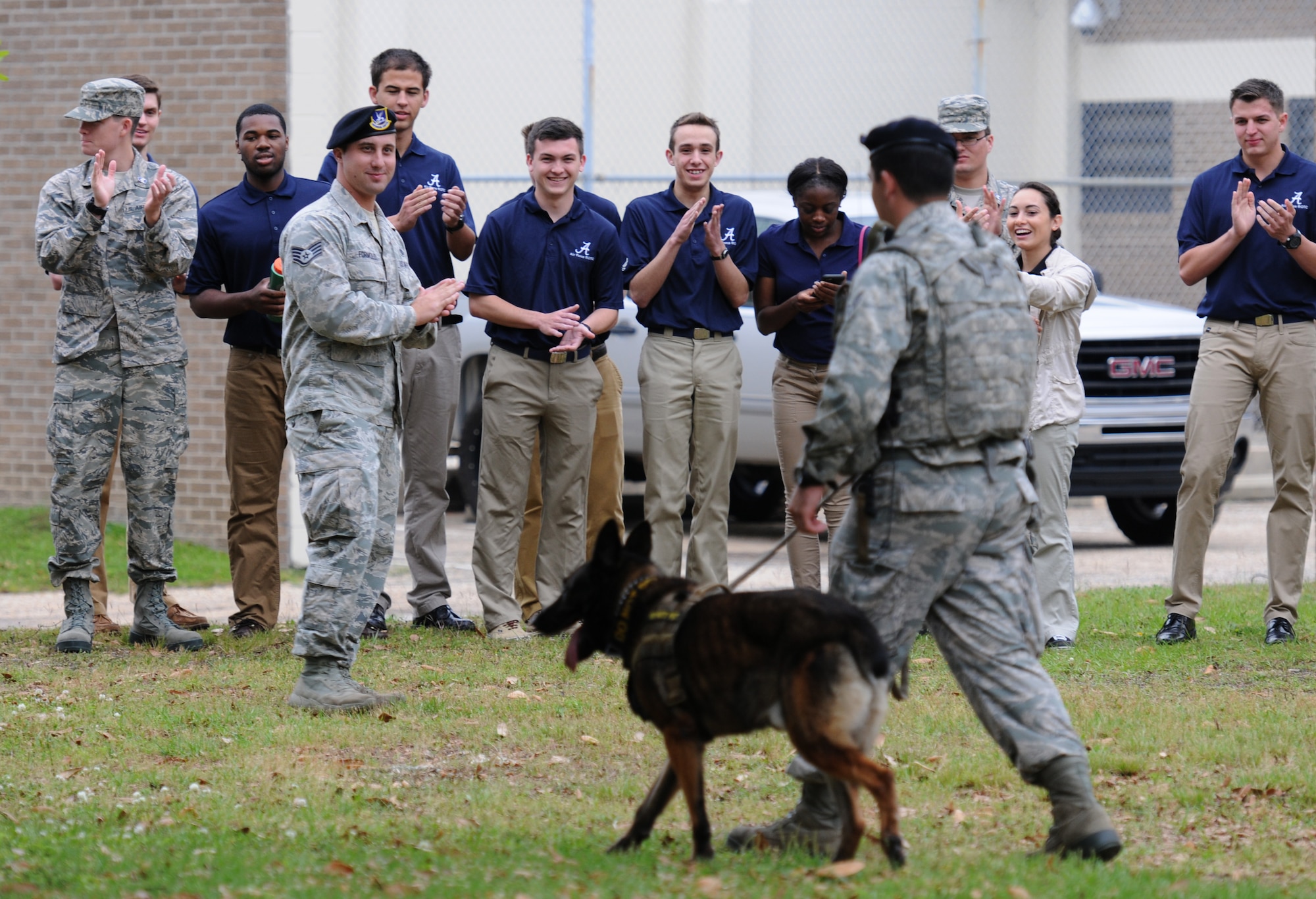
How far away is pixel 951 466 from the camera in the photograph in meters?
4.06

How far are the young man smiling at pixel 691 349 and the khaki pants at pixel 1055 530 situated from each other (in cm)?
156

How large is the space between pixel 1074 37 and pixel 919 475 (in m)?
12.6

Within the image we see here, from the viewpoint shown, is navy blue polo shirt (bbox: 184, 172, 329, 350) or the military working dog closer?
the military working dog

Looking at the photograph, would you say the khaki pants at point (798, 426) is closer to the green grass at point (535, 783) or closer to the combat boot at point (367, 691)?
the green grass at point (535, 783)

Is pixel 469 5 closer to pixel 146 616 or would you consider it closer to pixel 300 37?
pixel 300 37

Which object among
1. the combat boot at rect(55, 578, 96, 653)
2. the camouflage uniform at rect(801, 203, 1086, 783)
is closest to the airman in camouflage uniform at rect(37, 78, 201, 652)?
the combat boot at rect(55, 578, 96, 653)

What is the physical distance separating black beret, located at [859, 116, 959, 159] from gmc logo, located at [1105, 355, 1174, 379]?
22.3 feet

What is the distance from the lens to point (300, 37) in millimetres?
10039

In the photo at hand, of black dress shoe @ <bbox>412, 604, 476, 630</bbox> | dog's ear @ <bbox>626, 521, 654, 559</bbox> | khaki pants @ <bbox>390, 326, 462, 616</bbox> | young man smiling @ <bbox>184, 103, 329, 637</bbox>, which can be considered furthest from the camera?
black dress shoe @ <bbox>412, 604, 476, 630</bbox>

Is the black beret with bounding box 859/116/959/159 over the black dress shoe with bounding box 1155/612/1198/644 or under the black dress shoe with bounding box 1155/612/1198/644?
over

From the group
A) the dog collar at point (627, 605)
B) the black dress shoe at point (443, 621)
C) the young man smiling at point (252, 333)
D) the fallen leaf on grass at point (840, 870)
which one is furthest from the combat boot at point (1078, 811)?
the young man smiling at point (252, 333)

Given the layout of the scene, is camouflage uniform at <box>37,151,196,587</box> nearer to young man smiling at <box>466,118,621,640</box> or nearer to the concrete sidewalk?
the concrete sidewalk

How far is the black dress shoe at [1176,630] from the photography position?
7.39 m

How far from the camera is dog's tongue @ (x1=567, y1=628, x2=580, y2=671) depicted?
13.7ft
